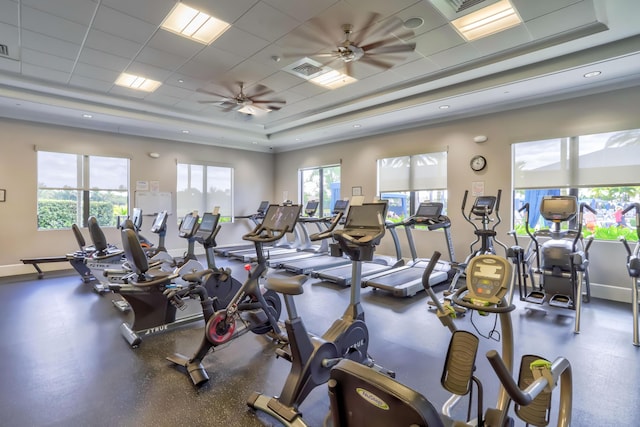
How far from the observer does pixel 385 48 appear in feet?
12.7

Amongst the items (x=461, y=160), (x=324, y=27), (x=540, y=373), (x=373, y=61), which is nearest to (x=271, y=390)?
(x=540, y=373)

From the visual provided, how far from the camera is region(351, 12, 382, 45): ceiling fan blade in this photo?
3477mm

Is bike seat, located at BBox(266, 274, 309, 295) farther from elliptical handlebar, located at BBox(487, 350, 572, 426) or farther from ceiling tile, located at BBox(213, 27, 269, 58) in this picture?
ceiling tile, located at BBox(213, 27, 269, 58)

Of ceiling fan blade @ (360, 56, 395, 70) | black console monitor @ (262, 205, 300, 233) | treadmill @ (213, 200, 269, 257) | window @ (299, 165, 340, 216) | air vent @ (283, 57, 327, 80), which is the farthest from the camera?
window @ (299, 165, 340, 216)

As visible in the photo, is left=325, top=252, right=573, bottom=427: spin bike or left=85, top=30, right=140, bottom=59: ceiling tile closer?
left=325, top=252, right=573, bottom=427: spin bike

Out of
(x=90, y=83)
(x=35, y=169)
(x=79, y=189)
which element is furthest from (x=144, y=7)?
(x=79, y=189)

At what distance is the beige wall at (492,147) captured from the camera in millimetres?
4805

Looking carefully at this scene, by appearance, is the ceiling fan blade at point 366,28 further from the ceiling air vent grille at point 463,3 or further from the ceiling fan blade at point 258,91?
the ceiling fan blade at point 258,91

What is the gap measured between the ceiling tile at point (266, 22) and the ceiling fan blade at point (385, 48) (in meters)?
0.91

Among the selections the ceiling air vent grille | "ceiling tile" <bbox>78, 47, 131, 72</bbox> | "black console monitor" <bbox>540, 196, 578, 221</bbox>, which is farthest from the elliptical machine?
"ceiling tile" <bbox>78, 47, 131, 72</bbox>

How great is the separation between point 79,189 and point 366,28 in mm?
6977

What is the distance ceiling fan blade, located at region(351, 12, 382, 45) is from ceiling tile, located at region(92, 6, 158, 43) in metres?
2.29

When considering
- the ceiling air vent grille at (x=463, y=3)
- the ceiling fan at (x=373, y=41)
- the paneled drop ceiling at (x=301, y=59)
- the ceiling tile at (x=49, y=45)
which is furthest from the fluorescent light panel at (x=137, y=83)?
the ceiling air vent grille at (x=463, y=3)

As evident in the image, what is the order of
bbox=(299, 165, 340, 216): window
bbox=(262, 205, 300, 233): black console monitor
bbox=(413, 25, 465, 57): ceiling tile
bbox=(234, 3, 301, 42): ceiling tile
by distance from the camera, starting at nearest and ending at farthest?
bbox=(262, 205, 300, 233): black console monitor → bbox=(234, 3, 301, 42): ceiling tile → bbox=(413, 25, 465, 57): ceiling tile → bbox=(299, 165, 340, 216): window
